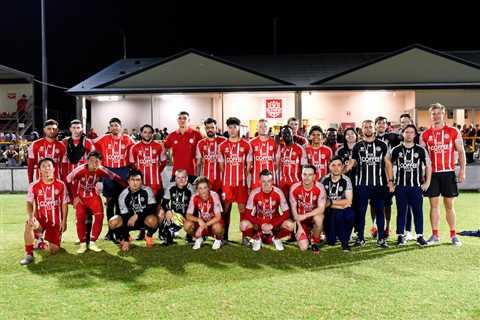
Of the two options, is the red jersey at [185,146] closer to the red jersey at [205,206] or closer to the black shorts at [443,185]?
the red jersey at [205,206]

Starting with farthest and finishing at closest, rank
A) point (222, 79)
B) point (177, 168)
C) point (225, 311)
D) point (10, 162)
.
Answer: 1. point (222, 79)
2. point (10, 162)
3. point (177, 168)
4. point (225, 311)

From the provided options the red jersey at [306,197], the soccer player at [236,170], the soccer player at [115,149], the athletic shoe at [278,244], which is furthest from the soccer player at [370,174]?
the soccer player at [115,149]

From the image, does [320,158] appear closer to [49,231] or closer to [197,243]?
[197,243]

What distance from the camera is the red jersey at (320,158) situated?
684 centimetres

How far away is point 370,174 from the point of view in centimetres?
647

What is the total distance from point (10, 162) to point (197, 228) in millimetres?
10353

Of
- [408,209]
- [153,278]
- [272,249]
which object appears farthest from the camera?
[408,209]

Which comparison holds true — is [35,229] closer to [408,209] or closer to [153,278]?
[153,278]

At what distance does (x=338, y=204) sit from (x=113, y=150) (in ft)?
11.0

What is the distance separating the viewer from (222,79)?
17.9 m

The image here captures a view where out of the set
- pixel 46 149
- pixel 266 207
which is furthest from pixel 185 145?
pixel 46 149

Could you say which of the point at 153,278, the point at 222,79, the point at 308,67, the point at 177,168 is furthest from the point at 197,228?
the point at 308,67

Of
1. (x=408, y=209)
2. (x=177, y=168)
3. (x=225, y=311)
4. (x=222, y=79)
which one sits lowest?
(x=225, y=311)

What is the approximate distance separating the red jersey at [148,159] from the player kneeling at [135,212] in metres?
0.64
